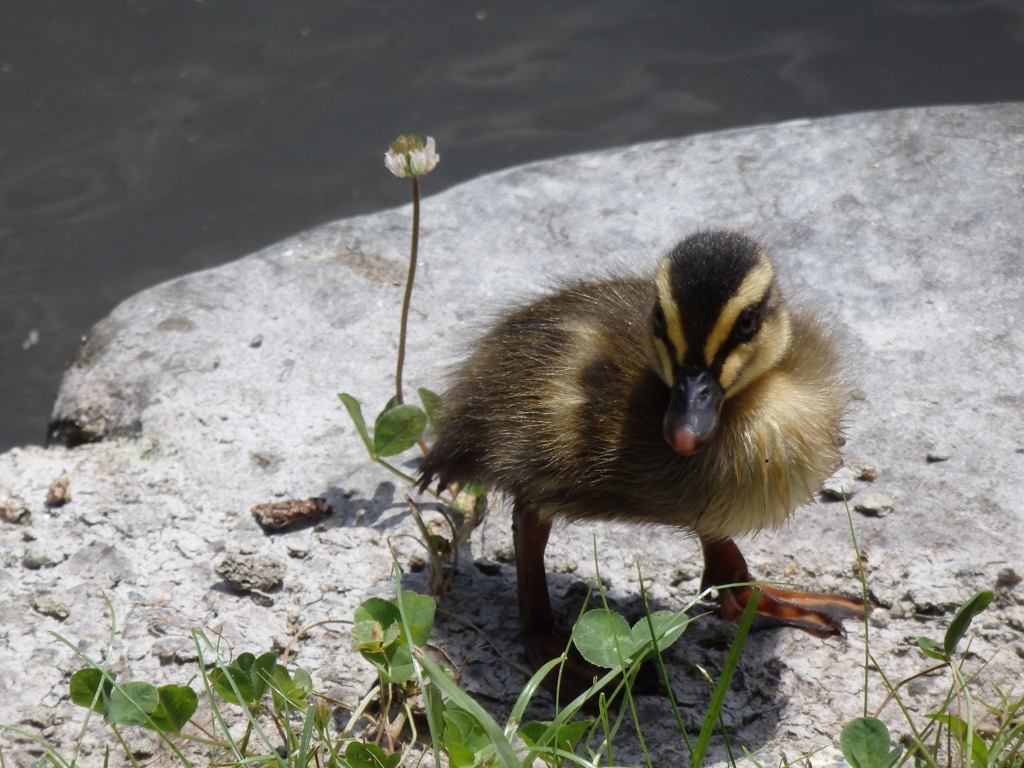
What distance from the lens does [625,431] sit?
92.0 inches

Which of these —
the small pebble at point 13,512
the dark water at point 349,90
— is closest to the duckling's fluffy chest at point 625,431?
the small pebble at point 13,512

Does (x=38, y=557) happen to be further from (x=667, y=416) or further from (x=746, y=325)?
(x=746, y=325)

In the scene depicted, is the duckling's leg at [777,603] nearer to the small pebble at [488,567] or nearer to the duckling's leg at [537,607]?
the duckling's leg at [537,607]

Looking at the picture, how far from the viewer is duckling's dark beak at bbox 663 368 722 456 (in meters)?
2.10

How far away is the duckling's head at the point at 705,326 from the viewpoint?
2.14m

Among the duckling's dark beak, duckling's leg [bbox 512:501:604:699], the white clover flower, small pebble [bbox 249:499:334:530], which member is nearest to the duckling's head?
the duckling's dark beak

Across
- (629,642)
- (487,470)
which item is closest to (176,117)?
(487,470)

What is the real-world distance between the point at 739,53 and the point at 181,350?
165 inches

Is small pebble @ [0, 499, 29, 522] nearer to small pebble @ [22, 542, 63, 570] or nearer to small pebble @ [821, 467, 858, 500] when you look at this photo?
small pebble @ [22, 542, 63, 570]

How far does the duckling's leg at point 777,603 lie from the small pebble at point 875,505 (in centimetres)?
24

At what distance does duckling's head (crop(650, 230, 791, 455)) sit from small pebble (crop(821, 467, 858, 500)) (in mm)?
673

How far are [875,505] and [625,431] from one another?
30.7 inches

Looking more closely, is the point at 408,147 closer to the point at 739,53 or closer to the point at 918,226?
the point at 918,226

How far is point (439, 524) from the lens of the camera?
2.90m
